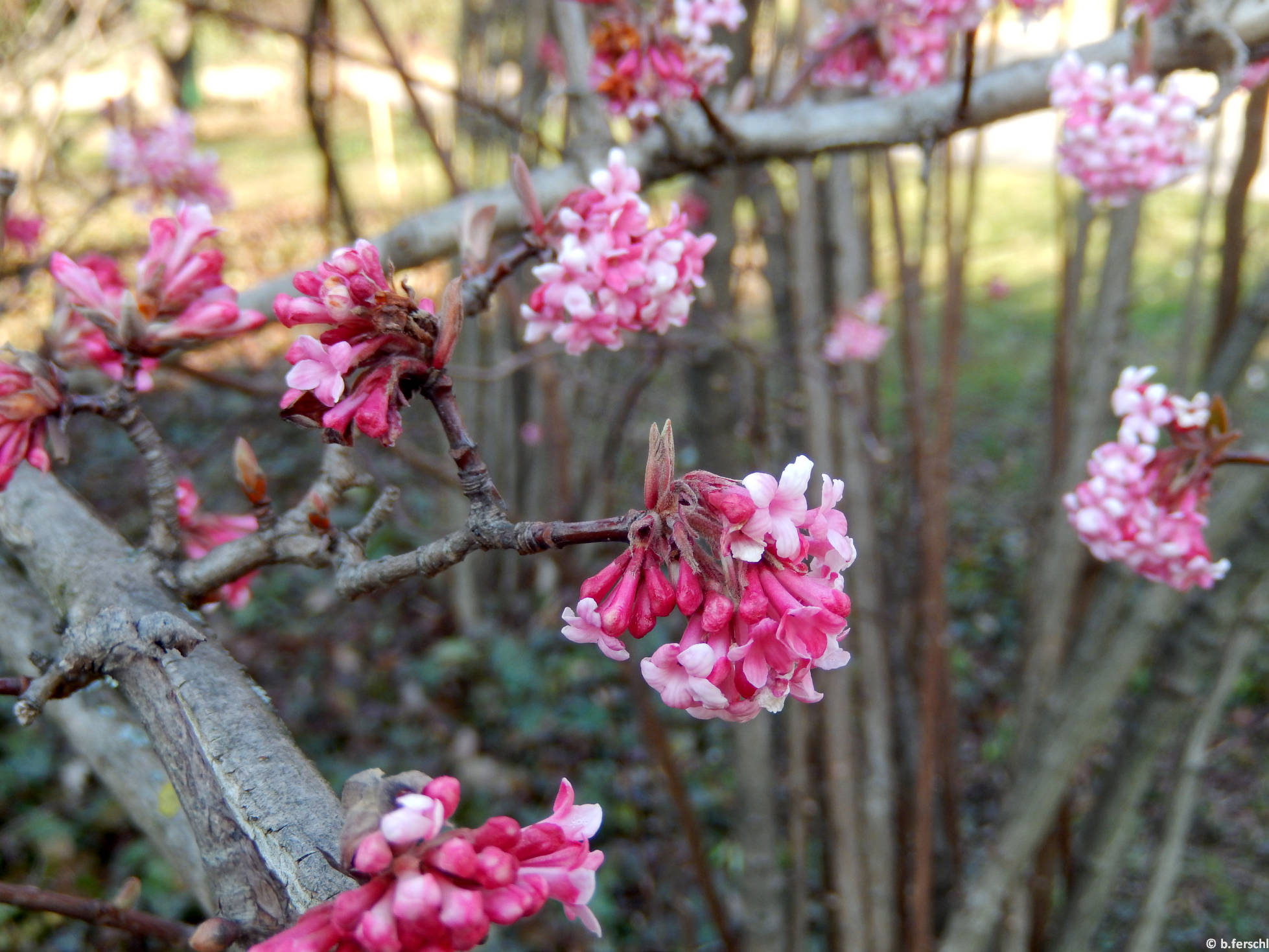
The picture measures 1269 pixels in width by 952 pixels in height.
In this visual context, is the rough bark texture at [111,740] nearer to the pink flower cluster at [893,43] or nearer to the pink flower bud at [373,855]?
the pink flower bud at [373,855]

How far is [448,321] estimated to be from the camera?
0.78m

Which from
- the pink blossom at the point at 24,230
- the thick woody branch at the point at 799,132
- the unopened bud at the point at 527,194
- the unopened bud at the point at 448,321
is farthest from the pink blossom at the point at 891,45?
the pink blossom at the point at 24,230

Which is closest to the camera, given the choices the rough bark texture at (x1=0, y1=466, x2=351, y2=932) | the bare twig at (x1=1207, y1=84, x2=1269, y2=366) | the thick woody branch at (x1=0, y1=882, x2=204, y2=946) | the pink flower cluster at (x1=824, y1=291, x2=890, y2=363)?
the rough bark texture at (x1=0, y1=466, x2=351, y2=932)

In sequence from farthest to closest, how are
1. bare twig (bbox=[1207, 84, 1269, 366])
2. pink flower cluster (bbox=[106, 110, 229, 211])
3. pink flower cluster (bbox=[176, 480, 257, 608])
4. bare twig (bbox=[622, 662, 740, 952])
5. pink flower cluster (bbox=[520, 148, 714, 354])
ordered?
1. pink flower cluster (bbox=[106, 110, 229, 211])
2. bare twig (bbox=[622, 662, 740, 952])
3. bare twig (bbox=[1207, 84, 1269, 366])
4. pink flower cluster (bbox=[176, 480, 257, 608])
5. pink flower cluster (bbox=[520, 148, 714, 354])

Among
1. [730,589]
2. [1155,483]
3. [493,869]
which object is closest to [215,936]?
[493,869]

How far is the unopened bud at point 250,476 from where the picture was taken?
947mm

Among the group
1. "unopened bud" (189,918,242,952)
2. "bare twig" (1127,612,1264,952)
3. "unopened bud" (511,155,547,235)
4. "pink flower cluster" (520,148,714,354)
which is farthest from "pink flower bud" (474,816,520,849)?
"bare twig" (1127,612,1264,952)

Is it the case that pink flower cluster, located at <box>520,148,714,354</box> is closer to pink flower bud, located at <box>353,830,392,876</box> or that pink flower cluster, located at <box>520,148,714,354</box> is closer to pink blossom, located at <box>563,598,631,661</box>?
pink blossom, located at <box>563,598,631,661</box>

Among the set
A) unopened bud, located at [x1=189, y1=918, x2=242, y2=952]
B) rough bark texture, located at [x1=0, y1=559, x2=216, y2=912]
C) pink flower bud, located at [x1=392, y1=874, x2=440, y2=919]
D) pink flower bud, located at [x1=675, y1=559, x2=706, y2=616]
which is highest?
pink flower bud, located at [x1=675, y1=559, x2=706, y2=616]

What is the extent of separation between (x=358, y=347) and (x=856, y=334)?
215 cm

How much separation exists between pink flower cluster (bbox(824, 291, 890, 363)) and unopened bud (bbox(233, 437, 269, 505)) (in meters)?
2.01

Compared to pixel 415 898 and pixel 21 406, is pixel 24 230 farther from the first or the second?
pixel 415 898

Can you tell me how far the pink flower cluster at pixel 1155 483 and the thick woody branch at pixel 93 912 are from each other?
1.23m

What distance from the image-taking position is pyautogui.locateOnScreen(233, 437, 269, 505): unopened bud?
0.95m
